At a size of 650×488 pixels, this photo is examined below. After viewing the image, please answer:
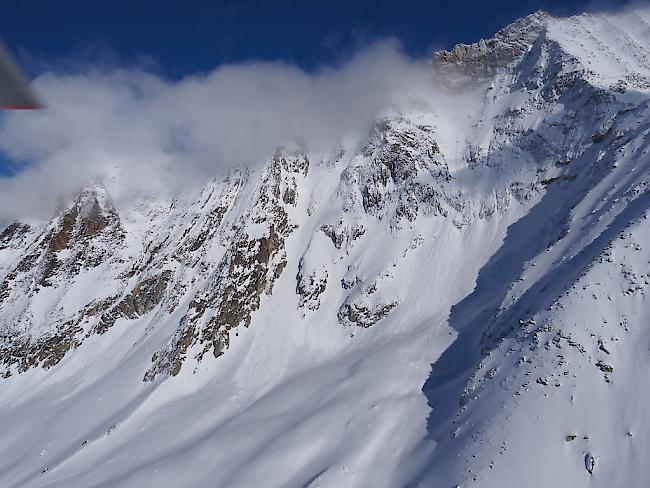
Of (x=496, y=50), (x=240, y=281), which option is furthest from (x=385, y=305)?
(x=496, y=50)

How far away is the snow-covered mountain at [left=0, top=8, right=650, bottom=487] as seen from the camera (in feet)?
83.5

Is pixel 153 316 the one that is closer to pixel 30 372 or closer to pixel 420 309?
pixel 30 372

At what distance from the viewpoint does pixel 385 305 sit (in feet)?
178

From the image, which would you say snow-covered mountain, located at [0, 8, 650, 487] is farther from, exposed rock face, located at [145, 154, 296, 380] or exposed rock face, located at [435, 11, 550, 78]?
exposed rock face, located at [435, 11, 550, 78]

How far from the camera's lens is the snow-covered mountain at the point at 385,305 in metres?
25.4

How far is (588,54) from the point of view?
2744 inches

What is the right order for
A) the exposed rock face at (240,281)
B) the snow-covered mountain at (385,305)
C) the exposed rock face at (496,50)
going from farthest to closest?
the exposed rock face at (496,50) → the exposed rock face at (240,281) → the snow-covered mountain at (385,305)

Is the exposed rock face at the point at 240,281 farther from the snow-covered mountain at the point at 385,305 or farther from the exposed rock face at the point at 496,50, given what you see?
the exposed rock face at the point at 496,50

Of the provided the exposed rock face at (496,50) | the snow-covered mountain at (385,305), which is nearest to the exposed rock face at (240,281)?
the snow-covered mountain at (385,305)

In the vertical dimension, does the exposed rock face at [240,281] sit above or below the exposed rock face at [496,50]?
below

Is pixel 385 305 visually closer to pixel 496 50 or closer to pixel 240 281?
pixel 240 281

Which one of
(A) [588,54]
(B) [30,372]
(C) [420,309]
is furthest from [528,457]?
(B) [30,372]

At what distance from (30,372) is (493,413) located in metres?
73.6

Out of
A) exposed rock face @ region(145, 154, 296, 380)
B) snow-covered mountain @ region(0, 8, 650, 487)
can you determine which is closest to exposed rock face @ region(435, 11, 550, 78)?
snow-covered mountain @ region(0, 8, 650, 487)
